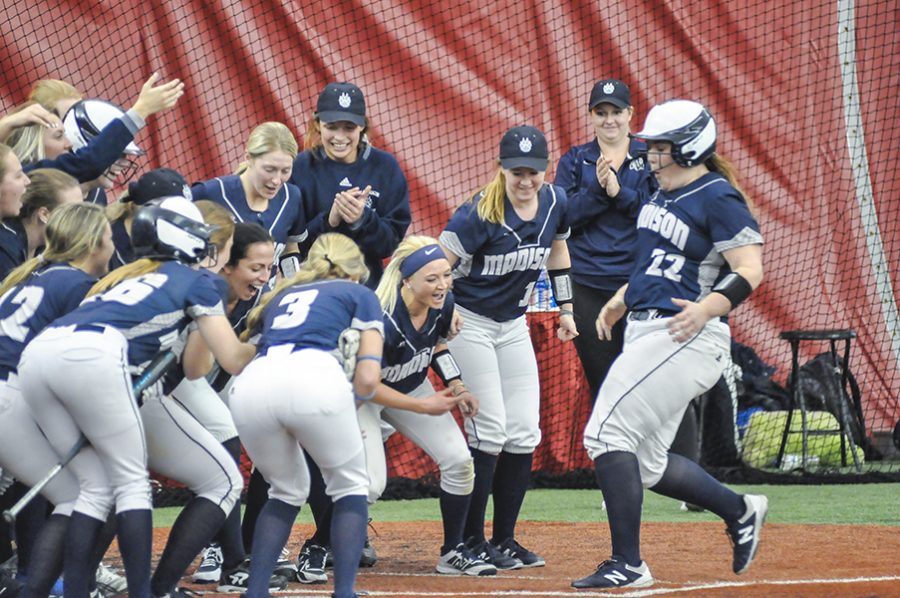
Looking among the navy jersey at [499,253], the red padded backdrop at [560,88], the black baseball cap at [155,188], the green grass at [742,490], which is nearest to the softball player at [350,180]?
the navy jersey at [499,253]

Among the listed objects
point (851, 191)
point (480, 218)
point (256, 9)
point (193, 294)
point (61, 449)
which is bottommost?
point (61, 449)

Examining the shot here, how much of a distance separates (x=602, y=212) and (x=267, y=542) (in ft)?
10.7

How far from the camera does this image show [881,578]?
5.20m

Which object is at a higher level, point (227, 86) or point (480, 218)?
point (227, 86)

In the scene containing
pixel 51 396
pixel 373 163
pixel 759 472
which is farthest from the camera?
pixel 759 472

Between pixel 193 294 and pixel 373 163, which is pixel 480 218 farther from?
pixel 193 294

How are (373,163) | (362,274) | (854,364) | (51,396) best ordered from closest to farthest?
(51,396) < (362,274) < (373,163) < (854,364)

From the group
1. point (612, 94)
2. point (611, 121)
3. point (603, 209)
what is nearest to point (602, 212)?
point (603, 209)

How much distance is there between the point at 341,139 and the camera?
21.0 feet

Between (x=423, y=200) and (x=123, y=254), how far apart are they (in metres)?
4.10

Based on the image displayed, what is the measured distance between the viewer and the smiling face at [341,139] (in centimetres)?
638

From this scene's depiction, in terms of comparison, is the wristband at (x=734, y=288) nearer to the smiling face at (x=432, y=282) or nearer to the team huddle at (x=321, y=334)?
the team huddle at (x=321, y=334)

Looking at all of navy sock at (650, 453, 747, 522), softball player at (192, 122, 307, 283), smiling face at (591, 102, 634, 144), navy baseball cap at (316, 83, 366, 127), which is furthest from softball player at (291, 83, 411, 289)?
navy sock at (650, 453, 747, 522)

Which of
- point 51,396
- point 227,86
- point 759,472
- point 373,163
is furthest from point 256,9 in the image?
point 51,396
